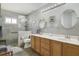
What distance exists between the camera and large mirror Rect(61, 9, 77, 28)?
188 cm

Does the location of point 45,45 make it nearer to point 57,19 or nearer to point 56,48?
point 56,48

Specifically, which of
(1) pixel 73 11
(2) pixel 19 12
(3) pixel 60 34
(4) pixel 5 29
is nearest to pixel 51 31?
(3) pixel 60 34

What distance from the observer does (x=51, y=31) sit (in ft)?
6.21

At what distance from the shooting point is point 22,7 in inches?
61.2

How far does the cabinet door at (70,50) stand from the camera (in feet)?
5.18

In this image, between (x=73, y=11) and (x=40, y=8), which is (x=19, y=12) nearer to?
(x=40, y=8)

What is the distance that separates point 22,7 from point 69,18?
976 millimetres

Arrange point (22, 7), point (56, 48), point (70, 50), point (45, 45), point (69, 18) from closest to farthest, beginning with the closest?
1. point (22, 7)
2. point (70, 50)
3. point (69, 18)
4. point (56, 48)
5. point (45, 45)

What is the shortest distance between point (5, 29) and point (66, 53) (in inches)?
→ 48.3

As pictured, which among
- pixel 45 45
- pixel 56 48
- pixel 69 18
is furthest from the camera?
pixel 45 45

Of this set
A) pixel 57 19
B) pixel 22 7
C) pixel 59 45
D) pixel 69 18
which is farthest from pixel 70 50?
pixel 22 7

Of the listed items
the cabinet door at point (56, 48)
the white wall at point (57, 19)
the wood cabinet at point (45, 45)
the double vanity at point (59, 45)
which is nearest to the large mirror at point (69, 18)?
the white wall at point (57, 19)

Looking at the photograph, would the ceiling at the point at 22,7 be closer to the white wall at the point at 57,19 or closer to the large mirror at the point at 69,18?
the white wall at the point at 57,19

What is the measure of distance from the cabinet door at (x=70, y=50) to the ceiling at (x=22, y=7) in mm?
912
